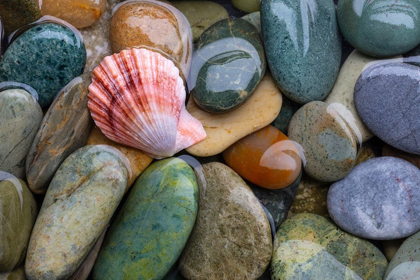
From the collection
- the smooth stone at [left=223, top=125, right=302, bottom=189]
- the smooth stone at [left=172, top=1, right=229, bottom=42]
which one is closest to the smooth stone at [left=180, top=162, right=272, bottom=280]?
the smooth stone at [left=223, top=125, right=302, bottom=189]

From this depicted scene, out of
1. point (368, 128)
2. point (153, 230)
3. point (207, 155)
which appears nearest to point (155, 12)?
point (207, 155)

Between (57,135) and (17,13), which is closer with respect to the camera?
(57,135)

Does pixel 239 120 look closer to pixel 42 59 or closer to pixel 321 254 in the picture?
pixel 321 254

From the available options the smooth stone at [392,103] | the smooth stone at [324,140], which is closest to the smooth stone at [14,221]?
the smooth stone at [324,140]

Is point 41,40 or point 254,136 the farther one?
point 254,136

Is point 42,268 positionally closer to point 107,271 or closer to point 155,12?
point 107,271

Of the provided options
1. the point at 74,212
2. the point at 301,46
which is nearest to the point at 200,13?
the point at 301,46

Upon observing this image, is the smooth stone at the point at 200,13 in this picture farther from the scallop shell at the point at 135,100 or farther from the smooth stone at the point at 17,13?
the smooth stone at the point at 17,13
